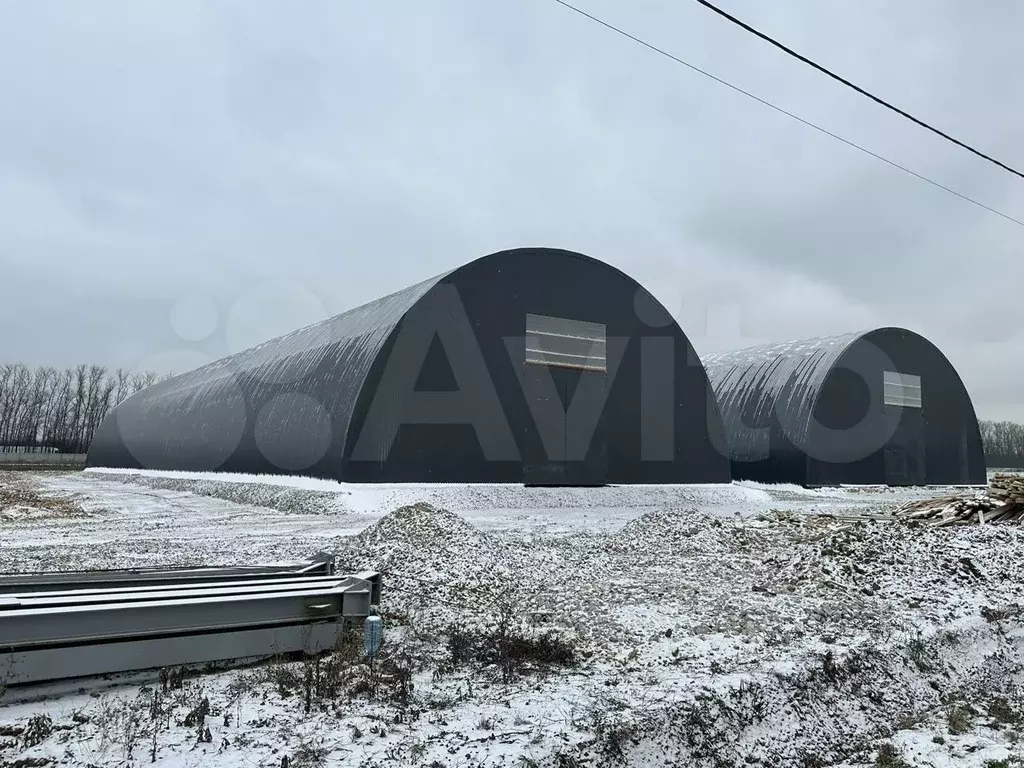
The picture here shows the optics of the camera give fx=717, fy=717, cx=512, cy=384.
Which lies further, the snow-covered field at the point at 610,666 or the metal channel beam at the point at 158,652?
the metal channel beam at the point at 158,652

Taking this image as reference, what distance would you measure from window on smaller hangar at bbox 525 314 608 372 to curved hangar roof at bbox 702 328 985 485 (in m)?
11.8

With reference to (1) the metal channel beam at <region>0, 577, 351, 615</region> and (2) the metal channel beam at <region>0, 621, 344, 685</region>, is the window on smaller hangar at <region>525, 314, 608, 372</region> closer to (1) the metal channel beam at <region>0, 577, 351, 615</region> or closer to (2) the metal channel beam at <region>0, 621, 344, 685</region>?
(1) the metal channel beam at <region>0, 577, 351, 615</region>

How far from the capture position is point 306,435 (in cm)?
2384

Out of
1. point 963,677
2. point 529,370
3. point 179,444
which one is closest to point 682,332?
point 529,370

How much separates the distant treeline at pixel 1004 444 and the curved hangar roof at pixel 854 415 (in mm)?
66465

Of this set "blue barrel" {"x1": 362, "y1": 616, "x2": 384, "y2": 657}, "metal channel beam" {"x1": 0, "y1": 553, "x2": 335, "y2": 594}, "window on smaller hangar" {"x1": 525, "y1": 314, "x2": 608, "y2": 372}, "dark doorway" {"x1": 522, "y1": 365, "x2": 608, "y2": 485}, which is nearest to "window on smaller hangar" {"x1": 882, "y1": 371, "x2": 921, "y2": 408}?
"window on smaller hangar" {"x1": 525, "y1": 314, "x2": 608, "y2": 372}

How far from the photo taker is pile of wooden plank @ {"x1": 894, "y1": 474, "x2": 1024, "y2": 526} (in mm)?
13922

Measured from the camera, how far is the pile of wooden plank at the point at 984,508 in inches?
548

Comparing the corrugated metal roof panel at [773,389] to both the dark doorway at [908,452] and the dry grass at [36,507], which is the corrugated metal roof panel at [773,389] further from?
the dry grass at [36,507]

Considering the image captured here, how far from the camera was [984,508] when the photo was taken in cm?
1438

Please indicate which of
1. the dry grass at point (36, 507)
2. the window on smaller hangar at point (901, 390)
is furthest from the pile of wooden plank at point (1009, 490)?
the dry grass at point (36, 507)

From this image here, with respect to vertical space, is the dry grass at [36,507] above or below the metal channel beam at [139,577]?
below

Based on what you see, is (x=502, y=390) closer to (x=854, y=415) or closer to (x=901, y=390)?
(x=854, y=415)

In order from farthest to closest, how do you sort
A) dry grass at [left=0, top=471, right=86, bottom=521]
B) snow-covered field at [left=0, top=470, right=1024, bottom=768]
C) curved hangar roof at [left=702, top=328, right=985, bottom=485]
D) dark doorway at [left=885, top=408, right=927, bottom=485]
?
dark doorway at [left=885, top=408, right=927, bottom=485] < curved hangar roof at [left=702, top=328, right=985, bottom=485] < dry grass at [left=0, top=471, right=86, bottom=521] < snow-covered field at [left=0, top=470, right=1024, bottom=768]
